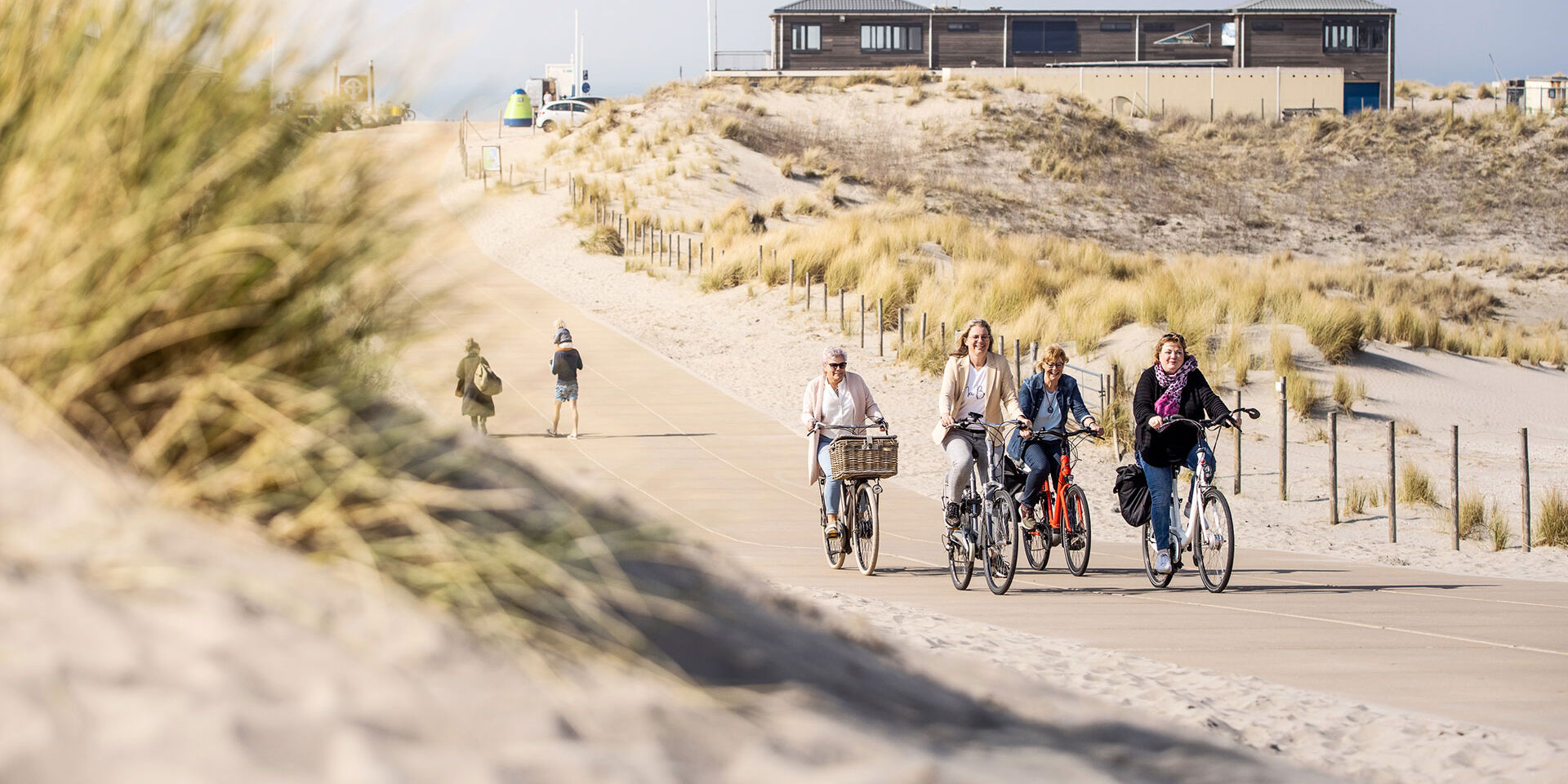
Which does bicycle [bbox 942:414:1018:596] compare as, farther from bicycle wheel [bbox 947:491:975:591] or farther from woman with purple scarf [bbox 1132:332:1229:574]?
woman with purple scarf [bbox 1132:332:1229:574]

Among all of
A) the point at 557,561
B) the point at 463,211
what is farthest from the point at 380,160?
the point at 557,561

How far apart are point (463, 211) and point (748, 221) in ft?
111

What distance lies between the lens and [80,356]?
2703 mm

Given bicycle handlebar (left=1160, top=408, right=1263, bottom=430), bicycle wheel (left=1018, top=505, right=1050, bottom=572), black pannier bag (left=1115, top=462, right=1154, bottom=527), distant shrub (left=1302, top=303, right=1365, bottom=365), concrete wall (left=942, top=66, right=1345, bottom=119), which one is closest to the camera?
bicycle handlebar (left=1160, top=408, right=1263, bottom=430)

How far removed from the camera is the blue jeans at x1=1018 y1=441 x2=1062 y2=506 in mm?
9484

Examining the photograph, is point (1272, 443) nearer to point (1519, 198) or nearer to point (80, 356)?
point (80, 356)

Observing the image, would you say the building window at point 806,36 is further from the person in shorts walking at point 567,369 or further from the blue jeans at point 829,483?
the blue jeans at point 829,483

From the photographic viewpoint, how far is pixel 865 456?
898cm

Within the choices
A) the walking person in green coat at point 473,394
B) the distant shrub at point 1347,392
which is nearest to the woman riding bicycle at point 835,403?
the walking person in green coat at point 473,394

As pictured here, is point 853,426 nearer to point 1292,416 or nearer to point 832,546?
point 832,546

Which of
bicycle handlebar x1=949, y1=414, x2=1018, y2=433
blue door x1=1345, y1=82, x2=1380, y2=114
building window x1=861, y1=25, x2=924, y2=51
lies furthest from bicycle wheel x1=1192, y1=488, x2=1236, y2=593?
blue door x1=1345, y1=82, x2=1380, y2=114

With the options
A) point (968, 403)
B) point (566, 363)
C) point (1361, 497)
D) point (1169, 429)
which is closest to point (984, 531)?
point (968, 403)

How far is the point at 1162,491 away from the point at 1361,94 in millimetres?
62103

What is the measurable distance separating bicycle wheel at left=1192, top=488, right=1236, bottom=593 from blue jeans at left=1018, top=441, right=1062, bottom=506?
1.18 m
